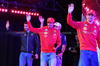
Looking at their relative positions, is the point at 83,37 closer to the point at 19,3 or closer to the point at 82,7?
the point at 82,7

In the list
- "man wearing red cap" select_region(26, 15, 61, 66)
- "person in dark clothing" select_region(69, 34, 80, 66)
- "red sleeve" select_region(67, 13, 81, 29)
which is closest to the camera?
"red sleeve" select_region(67, 13, 81, 29)

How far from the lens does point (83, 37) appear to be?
394 centimetres

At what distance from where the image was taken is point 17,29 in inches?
249

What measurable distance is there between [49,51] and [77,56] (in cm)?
188

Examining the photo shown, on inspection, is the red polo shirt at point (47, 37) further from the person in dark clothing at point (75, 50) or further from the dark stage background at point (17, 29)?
the dark stage background at point (17, 29)

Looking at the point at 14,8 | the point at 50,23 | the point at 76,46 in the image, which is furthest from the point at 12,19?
the point at 76,46

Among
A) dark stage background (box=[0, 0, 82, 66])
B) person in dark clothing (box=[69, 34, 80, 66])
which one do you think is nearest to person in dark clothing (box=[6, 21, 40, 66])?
dark stage background (box=[0, 0, 82, 66])

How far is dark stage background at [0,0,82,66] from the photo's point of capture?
605 centimetres

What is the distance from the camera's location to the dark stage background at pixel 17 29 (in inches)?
238

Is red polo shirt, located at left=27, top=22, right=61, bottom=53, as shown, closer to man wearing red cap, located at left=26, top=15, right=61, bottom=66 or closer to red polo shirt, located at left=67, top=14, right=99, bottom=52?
man wearing red cap, located at left=26, top=15, right=61, bottom=66

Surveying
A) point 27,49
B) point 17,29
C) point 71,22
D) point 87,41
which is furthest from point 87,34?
point 17,29

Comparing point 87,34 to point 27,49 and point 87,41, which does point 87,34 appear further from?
point 27,49

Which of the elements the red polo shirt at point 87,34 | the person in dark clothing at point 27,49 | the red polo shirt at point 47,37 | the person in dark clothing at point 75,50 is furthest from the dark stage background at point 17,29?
the red polo shirt at point 87,34

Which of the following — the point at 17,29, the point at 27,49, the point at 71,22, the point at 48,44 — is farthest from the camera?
the point at 17,29
